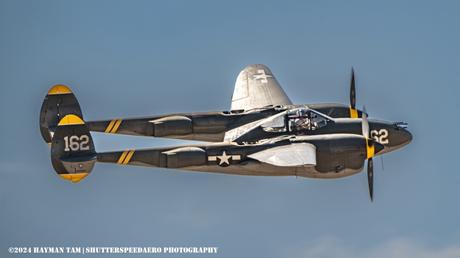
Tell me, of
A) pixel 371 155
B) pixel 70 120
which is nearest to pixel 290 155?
pixel 371 155

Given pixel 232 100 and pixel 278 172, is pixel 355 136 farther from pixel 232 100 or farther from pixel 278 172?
pixel 232 100

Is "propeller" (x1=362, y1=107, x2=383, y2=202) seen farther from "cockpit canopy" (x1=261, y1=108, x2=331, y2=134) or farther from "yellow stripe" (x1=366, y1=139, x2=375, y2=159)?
"cockpit canopy" (x1=261, y1=108, x2=331, y2=134)

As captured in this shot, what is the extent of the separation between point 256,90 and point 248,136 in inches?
224

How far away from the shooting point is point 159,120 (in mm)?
58750

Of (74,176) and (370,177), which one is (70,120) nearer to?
(74,176)

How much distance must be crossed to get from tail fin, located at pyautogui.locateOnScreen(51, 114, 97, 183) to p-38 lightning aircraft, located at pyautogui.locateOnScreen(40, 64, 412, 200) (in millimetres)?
42

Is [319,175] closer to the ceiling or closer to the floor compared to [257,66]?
closer to the floor

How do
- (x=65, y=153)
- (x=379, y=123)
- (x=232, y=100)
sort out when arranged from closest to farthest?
(x=65, y=153) → (x=379, y=123) → (x=232, y=100)

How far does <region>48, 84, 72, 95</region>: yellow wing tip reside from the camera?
56.3 meters

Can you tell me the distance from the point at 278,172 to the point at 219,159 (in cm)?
258

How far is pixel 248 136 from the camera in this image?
186ft

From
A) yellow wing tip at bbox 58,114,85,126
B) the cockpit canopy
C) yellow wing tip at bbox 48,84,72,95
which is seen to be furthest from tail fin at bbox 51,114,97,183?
the cockpit canopy

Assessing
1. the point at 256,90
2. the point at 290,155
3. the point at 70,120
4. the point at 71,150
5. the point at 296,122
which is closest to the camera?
the point at 290,155

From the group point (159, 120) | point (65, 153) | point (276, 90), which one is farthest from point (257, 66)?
point (65, 153)
